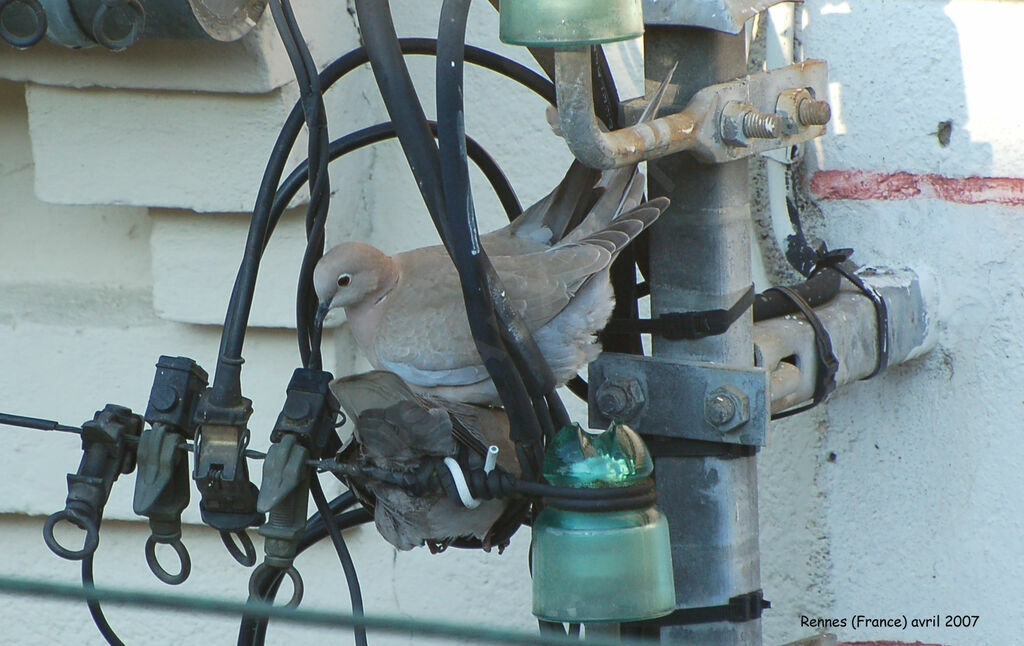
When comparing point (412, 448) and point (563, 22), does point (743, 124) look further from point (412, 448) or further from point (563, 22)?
point (412, 448)

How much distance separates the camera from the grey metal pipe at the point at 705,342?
1.02 m

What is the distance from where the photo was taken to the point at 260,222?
0.98m

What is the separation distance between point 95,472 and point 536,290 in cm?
42

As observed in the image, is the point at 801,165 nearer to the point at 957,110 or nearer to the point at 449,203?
the point at 957,110

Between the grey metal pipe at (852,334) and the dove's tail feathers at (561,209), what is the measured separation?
21 centimetres

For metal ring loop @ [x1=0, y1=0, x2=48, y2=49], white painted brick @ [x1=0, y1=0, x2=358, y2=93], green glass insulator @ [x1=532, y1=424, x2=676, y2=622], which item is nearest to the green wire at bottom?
green glass insulator @ [x1=532, y1=424, x2=676, y2=622]

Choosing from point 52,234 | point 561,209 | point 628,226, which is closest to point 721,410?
point 628,226

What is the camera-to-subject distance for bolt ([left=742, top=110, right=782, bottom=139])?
37.6 inches

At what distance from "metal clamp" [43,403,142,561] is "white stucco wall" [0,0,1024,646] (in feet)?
1.83

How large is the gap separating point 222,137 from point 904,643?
3.58 feet

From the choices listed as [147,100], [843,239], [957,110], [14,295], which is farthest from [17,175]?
[957,110]

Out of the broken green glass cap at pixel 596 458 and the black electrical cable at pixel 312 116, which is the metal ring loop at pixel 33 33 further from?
the broken green glass cap at pixel 596 458

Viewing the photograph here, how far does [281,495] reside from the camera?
918 millimetres

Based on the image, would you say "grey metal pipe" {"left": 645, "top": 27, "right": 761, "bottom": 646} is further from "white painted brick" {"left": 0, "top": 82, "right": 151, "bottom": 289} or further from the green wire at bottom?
"white painted brick" {"left": 0, "top": 82, "right": 151, "bottom": 289}
